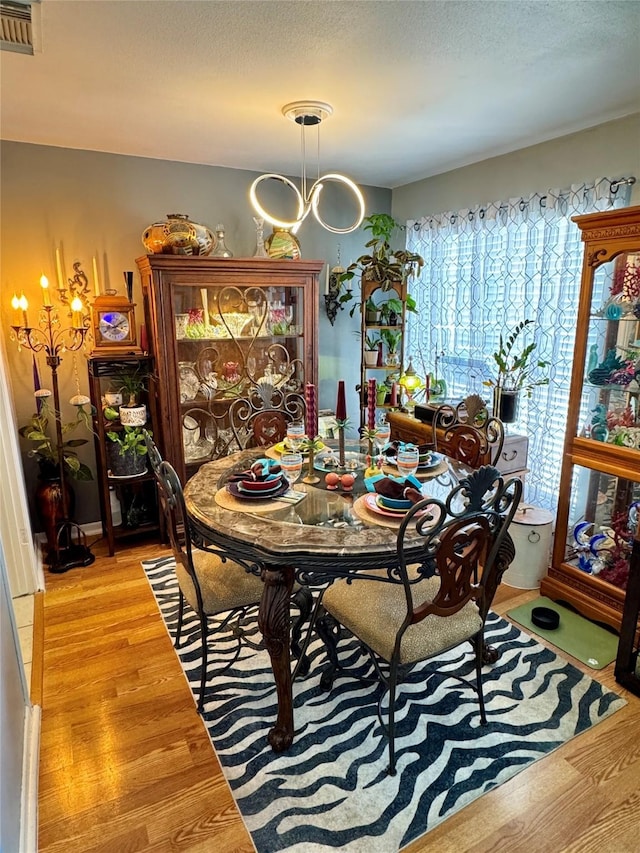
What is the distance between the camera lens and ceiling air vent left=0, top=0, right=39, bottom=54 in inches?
60.9

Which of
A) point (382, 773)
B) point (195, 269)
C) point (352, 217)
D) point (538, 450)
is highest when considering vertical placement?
point (352, 217)

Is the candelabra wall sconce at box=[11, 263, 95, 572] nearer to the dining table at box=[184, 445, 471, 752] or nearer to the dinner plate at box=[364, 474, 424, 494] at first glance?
the dining table at box=[184, 445, 471, 752]

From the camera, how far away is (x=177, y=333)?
322cm

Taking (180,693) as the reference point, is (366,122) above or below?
above

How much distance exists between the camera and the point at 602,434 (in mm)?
2562

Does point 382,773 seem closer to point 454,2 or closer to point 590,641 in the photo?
point 590,641

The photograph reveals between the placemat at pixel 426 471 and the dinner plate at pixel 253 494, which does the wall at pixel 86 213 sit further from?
the placemat at pixel 426 471

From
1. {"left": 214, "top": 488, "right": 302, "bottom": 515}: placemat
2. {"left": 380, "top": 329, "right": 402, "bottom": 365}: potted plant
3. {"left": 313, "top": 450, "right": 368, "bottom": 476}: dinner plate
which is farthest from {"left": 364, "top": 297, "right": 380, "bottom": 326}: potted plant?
{"left": 214, "top": 488, "right": 302, "bottom": 515}: placemat

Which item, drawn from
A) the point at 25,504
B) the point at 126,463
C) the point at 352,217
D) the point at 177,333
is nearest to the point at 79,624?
the point at 25,504

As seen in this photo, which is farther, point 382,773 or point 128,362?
point 128,362

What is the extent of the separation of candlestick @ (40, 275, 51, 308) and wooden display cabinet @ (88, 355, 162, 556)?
1.39 ft

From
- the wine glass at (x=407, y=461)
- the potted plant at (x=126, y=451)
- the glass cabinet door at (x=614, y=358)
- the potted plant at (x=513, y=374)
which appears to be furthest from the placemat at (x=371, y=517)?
the potted plant at (x=126, y=451)

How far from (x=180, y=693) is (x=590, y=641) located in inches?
74.3

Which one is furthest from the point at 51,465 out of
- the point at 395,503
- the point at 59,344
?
the point at 395,503
